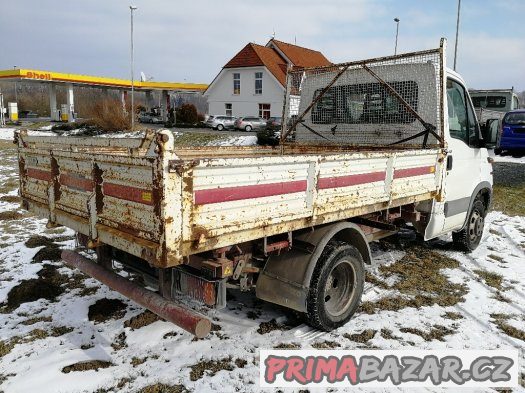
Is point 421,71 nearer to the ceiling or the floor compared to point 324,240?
nearer to the ceiling

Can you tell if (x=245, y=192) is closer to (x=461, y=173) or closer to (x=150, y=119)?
(x=461, y=173)

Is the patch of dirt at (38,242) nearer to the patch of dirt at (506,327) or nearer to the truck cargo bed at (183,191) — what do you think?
the truck cargo bed at (183,191)

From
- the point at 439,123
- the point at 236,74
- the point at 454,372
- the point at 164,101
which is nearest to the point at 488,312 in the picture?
the point at 454,372

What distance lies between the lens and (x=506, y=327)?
4184mm

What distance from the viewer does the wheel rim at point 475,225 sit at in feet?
21.4

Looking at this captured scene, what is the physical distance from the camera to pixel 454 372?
347cm

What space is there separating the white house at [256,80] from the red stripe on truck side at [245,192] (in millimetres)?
32782

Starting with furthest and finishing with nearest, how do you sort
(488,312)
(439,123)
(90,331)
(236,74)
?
1. (236,74)
2. (439,123)
3. (488,312)
4. (90,331)

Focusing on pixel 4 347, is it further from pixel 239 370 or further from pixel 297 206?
pixel 297 206

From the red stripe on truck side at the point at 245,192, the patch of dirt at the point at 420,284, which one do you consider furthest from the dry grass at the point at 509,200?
the red stripe on truck side at the point at 245,192

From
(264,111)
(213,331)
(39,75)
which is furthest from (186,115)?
(213,331)

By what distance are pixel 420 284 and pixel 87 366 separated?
393 centimetres

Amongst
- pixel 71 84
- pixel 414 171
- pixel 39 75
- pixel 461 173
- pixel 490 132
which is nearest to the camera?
pixel 414 171

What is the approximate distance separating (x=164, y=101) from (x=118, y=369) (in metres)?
44.8
